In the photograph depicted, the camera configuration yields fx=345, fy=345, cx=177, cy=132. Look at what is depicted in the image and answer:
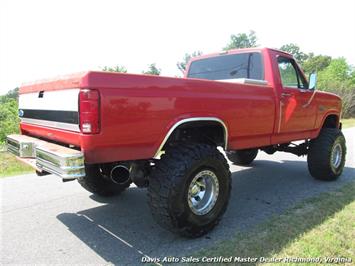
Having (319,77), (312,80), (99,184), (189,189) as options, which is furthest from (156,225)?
(319,77)

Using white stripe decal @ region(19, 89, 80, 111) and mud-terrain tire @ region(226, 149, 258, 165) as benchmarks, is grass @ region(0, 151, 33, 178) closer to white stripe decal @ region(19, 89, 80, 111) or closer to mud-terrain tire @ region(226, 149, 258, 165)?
white stripe decal @ region(19, 89, 80, 111)

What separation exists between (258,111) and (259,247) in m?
1.69

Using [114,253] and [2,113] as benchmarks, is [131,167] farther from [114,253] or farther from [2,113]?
[2,113]

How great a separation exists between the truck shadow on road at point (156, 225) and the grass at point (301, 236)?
0.08m

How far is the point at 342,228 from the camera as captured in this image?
3756 millimetres

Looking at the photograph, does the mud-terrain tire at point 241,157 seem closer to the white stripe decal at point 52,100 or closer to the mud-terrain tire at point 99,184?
the mud-terrain tire at point 99,184

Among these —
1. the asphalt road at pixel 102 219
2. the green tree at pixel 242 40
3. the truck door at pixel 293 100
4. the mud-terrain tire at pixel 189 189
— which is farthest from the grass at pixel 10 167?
the green tree at pixel 242 40

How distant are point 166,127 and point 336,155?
4.10 meters

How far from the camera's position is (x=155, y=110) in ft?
10.3

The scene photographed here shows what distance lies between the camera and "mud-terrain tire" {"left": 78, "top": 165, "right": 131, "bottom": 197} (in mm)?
4470

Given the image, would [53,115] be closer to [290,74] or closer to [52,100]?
[52,100]

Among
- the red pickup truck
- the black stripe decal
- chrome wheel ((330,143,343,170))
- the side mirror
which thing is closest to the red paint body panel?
the red pickup truck

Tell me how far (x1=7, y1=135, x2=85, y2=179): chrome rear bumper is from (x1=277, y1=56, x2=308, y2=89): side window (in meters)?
3.23

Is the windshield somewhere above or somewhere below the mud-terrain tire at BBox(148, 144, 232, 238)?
above
